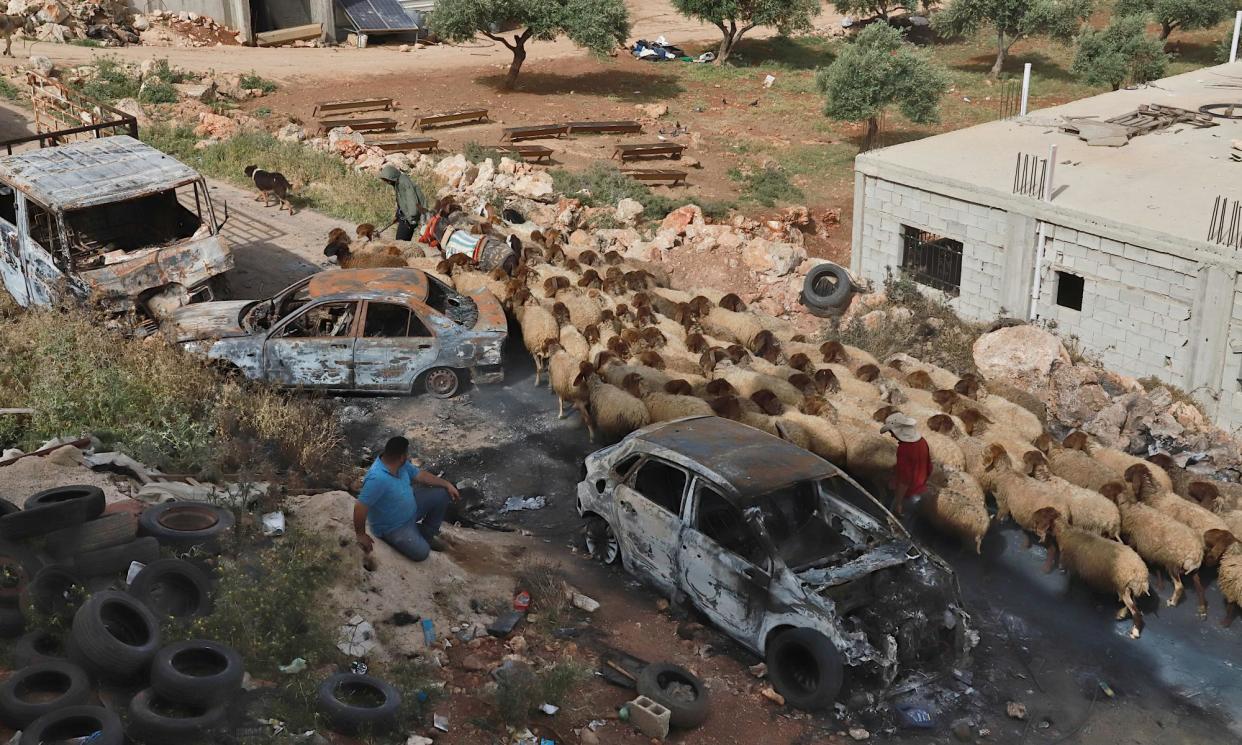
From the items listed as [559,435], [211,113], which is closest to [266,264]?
[559,435]

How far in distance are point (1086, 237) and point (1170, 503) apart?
5774 millimetres

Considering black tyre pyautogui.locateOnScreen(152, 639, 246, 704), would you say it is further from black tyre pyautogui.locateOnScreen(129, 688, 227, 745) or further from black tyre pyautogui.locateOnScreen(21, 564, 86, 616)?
black tyre pyautogui.locateOnScreen(21, 564, 86, 616)

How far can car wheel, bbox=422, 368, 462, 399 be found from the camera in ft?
43.4

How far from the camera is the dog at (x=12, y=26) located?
28.3 m

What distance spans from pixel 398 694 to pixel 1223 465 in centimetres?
1027

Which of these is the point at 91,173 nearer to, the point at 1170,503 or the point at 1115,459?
the point at 1115,459

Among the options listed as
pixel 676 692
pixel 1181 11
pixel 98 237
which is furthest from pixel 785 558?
pixel 1181 11

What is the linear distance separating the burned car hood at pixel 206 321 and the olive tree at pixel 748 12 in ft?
74.2

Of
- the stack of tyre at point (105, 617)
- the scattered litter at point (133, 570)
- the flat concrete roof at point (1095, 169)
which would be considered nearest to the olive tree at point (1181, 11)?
the flat concrete roof at point (1095, 169)

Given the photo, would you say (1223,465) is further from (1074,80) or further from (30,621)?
(1074,80)

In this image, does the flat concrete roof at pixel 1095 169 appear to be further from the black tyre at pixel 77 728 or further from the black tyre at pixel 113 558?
the black tyre at pixel 77 728

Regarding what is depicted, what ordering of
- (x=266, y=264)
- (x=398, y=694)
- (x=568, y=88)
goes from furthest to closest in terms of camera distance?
1. (x=568, y=88)
2. (x=266, y=264)
3. (x=398, y=694)

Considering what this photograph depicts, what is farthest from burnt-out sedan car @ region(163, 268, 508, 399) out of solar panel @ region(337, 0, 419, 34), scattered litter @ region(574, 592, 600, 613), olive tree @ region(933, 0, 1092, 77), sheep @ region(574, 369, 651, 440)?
olive tree @ region(933, 0, 1092, 77)

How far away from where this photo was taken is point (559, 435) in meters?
12.9
